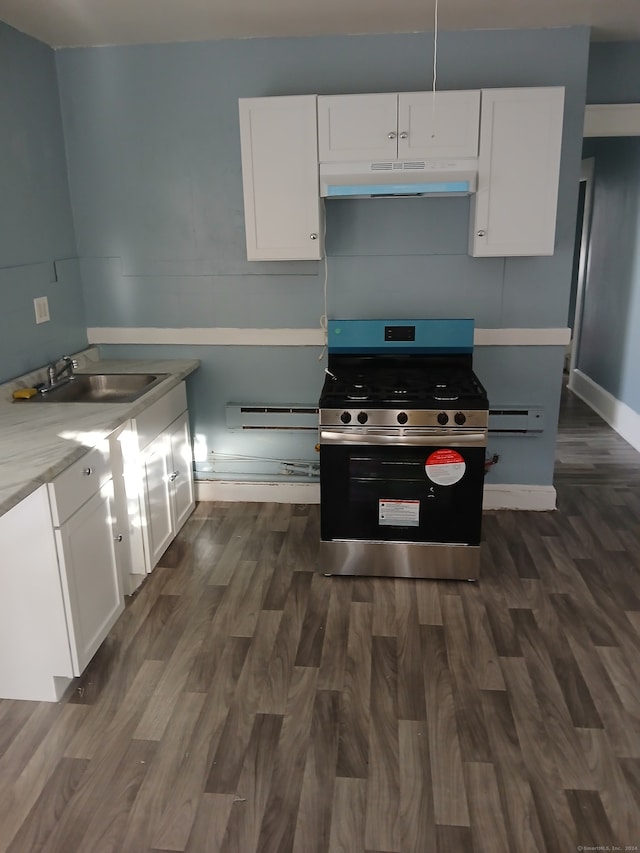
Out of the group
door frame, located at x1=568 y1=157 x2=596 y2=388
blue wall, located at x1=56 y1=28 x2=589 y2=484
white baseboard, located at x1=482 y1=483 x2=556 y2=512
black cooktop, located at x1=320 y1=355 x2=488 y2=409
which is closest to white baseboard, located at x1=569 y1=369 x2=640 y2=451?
door frame, located at x1=568 y1=157 x2=596 y2=388

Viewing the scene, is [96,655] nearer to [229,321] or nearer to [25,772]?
[25,772]

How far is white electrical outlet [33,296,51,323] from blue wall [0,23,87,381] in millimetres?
29

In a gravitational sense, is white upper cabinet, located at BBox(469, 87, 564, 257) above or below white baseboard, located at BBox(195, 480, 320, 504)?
above

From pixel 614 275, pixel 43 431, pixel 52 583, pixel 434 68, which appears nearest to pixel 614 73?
pixel 434 68

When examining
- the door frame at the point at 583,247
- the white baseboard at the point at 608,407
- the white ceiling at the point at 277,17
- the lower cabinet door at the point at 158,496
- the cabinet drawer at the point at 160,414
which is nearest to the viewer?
the white ceiling at the point at 277,17

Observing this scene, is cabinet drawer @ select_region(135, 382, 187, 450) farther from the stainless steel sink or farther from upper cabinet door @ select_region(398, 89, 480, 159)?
upper cabinet door @ select_region(398, 89, 480, 159)

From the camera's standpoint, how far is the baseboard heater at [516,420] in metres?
3.62

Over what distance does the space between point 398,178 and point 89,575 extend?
2139 mm

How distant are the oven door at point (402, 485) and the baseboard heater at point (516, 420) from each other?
843 mm

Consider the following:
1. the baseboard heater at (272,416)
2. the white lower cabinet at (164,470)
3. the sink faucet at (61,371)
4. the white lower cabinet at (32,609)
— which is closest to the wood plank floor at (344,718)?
the white lower cabinet at (32,609)

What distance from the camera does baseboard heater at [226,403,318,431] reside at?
374 centimetres

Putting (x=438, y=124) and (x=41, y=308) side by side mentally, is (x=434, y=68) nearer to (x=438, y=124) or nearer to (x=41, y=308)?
(x=438, y=124)

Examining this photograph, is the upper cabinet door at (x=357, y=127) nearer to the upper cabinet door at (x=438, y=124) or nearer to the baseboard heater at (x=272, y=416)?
the upper cabinet door at (x=438, y=124)

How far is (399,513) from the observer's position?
2951mm
